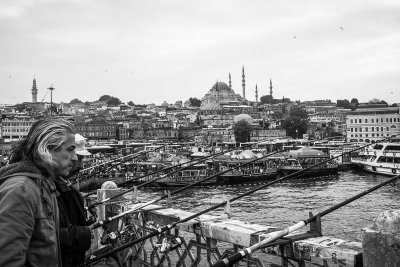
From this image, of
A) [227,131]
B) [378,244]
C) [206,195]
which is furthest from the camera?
[227,131]

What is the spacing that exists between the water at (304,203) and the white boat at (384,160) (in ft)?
8.25

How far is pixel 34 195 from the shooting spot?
58.2 inches

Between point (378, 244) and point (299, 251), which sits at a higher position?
point (378, 244)

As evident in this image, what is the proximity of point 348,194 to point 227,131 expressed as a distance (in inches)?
1873

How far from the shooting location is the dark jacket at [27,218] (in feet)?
4.53

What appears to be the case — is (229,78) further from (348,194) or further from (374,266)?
(374,266)

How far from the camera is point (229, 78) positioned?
4328 inches

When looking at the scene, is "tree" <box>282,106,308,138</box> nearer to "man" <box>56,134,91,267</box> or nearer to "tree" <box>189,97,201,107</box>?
"tree" <box>189,97,201,107</box>

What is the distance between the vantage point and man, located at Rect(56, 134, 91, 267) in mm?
1913

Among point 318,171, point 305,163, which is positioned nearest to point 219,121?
point 305,163

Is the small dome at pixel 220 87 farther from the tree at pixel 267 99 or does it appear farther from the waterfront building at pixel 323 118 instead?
the waterfront building at pixel 323 118

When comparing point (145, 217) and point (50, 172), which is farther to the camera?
point (145, 217)

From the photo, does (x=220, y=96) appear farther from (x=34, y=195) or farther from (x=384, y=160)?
(x=34, y=195)

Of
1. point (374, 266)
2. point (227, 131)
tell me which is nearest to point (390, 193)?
point (374, 266)
